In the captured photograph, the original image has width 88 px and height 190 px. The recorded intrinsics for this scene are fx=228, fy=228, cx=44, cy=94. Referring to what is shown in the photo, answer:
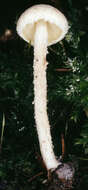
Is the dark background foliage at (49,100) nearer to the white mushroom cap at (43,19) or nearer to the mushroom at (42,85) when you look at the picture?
the mushroom at (42,85)

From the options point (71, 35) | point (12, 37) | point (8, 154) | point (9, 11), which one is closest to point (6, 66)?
point (12, 37)

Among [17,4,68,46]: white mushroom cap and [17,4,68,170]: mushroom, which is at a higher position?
[17,4,68,46]: white mushroom cap

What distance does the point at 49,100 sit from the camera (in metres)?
2.31

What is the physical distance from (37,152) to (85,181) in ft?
1.61

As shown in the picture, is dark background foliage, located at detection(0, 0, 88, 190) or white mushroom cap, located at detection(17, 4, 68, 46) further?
dark background foliage, located at detection(0, 0, 88, 190)

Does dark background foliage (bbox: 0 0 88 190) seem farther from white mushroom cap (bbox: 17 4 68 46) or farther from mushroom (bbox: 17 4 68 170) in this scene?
white mushroom cap (bbox: 17 4 68 46)

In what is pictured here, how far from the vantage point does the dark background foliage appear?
1986 mm

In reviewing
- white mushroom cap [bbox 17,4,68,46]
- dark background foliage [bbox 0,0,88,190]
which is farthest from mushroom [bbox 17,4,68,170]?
dark background foliage [bbox 0,0,88,190]

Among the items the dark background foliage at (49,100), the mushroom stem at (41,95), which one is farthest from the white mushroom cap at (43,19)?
the dark background foliage at (49,100)

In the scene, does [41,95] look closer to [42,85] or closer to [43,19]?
[42,85]

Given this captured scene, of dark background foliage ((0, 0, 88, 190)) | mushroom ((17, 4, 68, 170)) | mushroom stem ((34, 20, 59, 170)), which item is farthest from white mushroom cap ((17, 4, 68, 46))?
dark background foliage ((0, 0, 88, 190))

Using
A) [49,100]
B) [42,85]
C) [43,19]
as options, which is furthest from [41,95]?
[43,19]

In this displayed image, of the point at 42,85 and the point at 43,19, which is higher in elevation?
the point at 43,19

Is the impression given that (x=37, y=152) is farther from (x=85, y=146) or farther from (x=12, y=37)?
(x=12, y=37)
